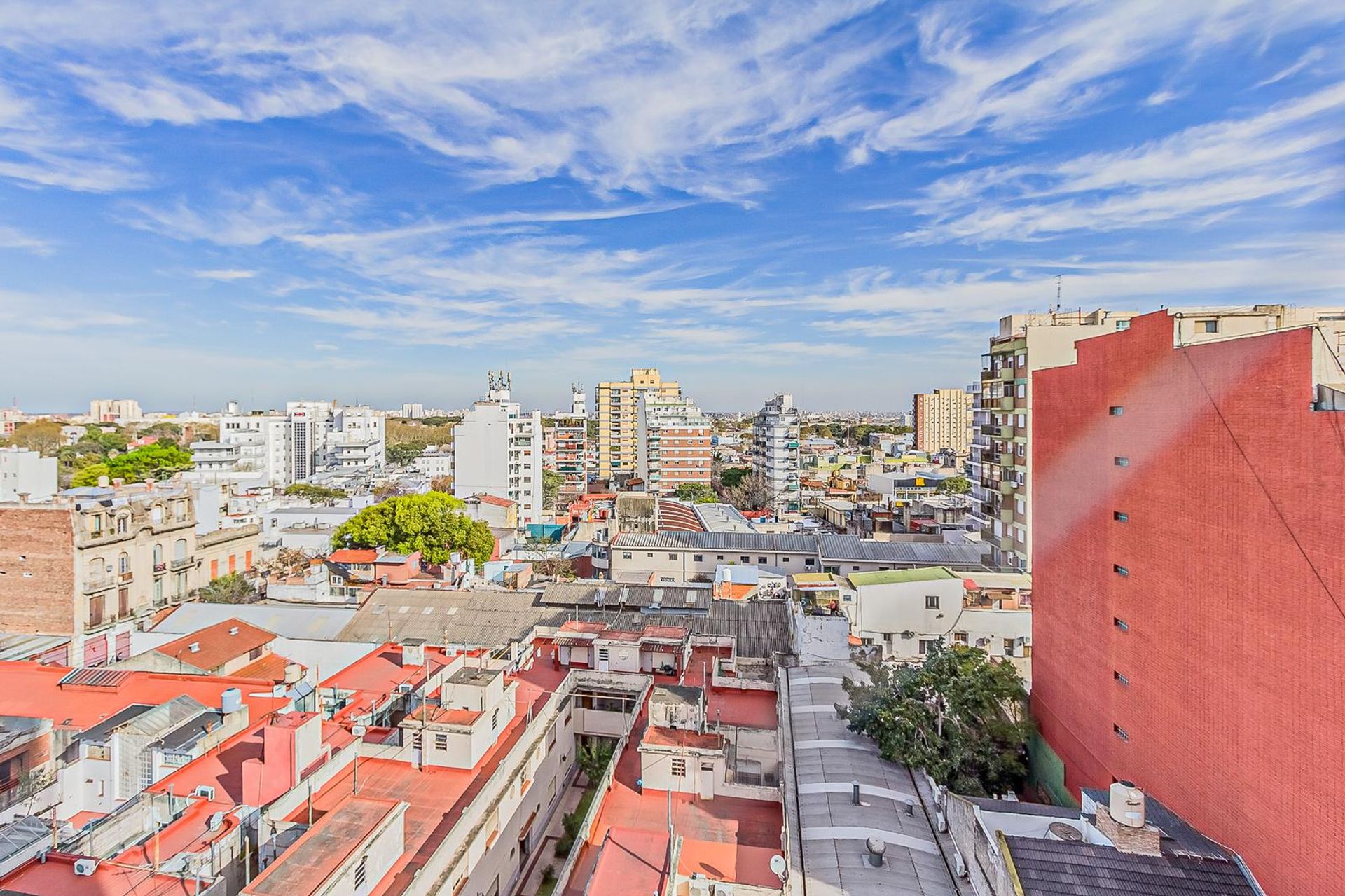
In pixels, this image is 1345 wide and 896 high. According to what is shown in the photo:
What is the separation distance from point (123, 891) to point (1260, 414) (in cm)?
1643

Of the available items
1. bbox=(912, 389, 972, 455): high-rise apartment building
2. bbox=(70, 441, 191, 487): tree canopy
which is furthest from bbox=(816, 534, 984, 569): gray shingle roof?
bbox=(912, 389, 972, 455): high-rise apartment building

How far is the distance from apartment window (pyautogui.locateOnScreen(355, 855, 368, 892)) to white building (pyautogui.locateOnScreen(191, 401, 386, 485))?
71822 millimetres

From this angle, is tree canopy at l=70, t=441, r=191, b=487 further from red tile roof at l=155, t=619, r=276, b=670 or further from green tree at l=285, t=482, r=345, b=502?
red tile roof at l=155, t=619, r=276, b=670

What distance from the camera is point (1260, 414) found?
9195mm

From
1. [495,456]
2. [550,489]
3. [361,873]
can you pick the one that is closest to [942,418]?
[550,489]

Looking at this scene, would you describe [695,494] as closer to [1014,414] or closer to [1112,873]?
[1014,414]

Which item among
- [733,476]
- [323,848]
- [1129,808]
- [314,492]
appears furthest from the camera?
[733,476]

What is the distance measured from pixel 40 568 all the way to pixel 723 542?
28.4 metres

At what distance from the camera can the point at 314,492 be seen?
213 feet

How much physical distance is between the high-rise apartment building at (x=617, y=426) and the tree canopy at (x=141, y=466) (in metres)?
43.1

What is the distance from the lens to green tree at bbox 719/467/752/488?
255ft

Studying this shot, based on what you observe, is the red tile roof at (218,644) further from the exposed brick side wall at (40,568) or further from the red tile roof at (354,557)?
the red tile roof at (354,557)

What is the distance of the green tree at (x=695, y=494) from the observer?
65.1 meters

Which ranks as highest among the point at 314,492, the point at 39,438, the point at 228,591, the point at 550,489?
the point at 39,438
